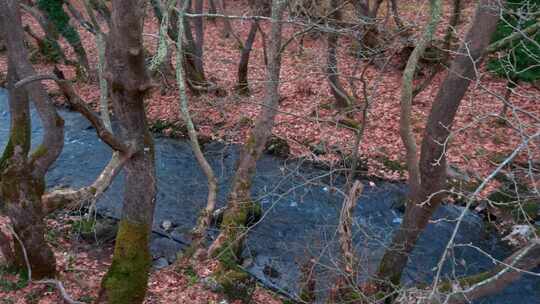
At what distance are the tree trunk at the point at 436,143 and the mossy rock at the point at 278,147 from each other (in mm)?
5773

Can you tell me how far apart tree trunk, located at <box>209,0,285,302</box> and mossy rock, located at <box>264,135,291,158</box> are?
2.78 m

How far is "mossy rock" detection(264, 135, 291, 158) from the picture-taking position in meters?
13.0

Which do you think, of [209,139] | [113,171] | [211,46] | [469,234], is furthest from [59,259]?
[211,46]

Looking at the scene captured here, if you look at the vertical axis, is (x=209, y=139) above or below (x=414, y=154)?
below

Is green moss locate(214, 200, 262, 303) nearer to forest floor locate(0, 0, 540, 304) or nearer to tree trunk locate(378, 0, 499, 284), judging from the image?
forest floor locate(0, 0, 540, 304)

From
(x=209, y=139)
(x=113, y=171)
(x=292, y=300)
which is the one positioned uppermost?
(x=113, y=171)

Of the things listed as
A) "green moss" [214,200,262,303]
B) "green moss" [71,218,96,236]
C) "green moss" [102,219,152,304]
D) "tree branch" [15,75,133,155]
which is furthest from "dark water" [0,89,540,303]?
"tree branch" [15,75,133,155]

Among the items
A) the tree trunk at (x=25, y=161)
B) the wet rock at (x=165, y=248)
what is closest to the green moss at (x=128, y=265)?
the tree trunk at (x=25, y=161)

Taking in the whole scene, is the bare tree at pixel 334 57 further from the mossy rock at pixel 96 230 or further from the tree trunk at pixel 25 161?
the tree trunk at pixel 25 161

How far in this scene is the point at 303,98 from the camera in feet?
50.1

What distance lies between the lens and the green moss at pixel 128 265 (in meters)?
6.10

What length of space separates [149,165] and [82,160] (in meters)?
8.06

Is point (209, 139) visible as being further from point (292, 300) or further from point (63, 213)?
point (292, 300)

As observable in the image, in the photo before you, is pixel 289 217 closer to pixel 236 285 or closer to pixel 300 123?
pixel 236 285
